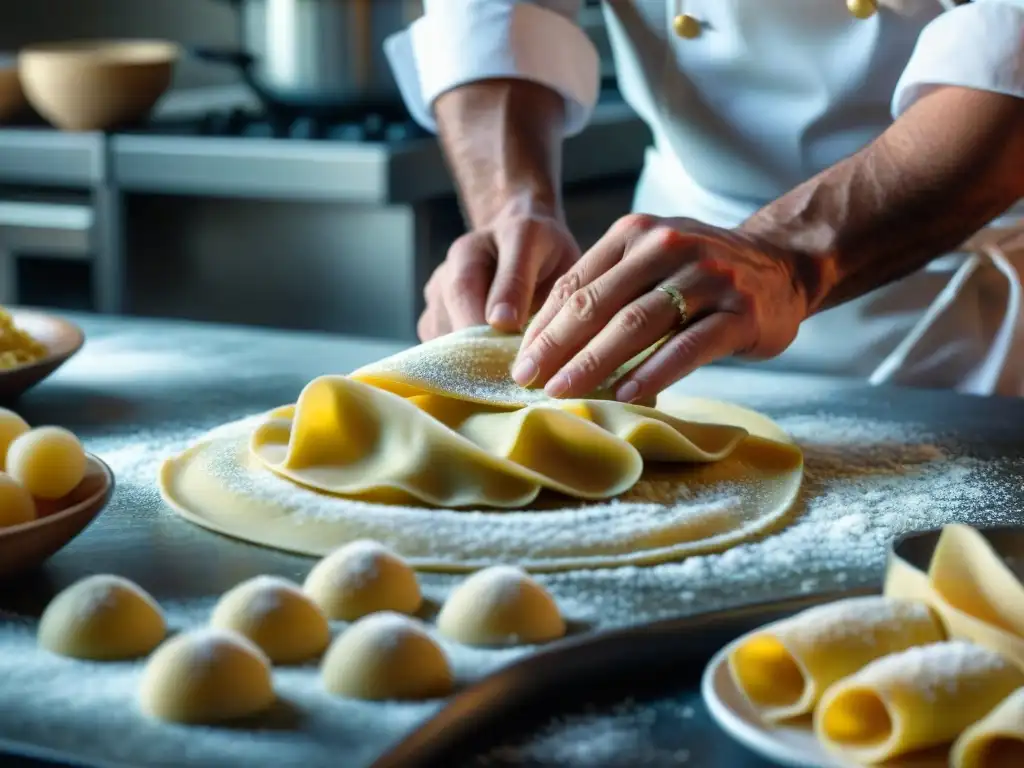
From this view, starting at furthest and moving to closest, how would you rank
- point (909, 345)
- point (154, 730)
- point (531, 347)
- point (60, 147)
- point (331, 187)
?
point (60, 147)
point (331, 187)
point (909, 345)
point (531, 347)
point (154, 730)

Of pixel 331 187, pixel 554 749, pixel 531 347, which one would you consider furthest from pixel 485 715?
pixel 331 187

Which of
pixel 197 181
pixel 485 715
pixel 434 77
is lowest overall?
pixel 197 181

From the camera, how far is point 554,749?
671 mm

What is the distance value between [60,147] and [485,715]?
212 centimetres

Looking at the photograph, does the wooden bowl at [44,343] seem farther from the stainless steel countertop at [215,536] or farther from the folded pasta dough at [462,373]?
the folded pasta dough at [462,373]

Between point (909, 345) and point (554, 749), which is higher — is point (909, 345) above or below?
below

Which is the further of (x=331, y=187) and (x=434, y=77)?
(x=331, y=187)

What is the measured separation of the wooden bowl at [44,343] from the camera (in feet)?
4.09

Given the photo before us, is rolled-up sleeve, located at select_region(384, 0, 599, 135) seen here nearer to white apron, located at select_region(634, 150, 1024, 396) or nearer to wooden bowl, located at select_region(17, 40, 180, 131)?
white apron, located at select_region(634, 150, 1024, 396)

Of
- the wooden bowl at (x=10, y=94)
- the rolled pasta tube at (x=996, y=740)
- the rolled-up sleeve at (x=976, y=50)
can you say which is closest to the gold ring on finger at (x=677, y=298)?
the rolled-up sleeve at (x=976, y=50)

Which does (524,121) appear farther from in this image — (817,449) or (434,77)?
(817,449)

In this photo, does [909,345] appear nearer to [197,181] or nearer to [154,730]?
[154,730]

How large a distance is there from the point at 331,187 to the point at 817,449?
1321 mm

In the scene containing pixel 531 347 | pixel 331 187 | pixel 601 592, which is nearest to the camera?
pixel 601 592
